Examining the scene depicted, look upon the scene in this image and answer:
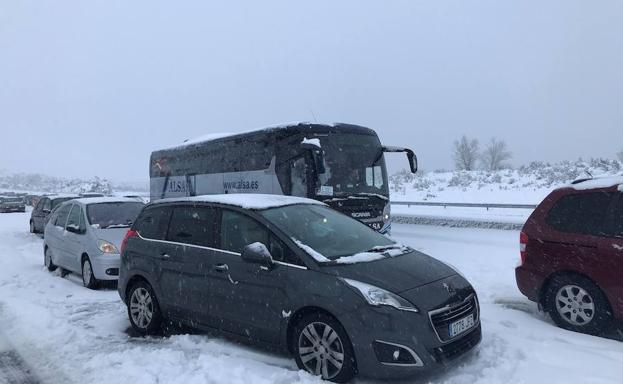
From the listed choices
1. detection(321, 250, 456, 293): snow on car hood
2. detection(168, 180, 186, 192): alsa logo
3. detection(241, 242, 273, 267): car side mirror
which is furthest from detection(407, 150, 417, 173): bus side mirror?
detection(241, 242, 273, 267): car side mirror

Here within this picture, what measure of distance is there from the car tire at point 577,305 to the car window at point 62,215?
9108mm

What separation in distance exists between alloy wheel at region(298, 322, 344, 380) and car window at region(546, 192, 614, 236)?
10.8ft

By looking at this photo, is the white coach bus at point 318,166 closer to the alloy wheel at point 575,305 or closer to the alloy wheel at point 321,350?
the alloy wheel at point 575,305

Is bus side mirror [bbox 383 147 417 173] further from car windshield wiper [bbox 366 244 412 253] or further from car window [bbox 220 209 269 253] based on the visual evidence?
car window [bbox 220 209 269 253]

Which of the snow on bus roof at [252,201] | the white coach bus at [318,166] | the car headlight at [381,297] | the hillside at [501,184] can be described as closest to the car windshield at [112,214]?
the white coach bus at [318,166]

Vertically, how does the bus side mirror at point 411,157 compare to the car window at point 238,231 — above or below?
above

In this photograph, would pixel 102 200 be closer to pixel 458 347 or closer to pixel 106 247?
pixel 106 247

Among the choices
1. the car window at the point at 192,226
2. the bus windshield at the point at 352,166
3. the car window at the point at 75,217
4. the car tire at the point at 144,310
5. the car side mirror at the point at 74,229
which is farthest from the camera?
the bus windshield at the point at 352,166

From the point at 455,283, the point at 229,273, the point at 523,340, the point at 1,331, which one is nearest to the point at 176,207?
the point at 229,273

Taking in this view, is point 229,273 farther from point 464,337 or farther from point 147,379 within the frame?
point 464,337

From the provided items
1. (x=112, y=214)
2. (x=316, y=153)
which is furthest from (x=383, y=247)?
(x=112, y=214)

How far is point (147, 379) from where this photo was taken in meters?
4.59

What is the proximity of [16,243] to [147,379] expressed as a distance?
1451cm

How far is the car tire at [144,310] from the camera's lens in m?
6.07
